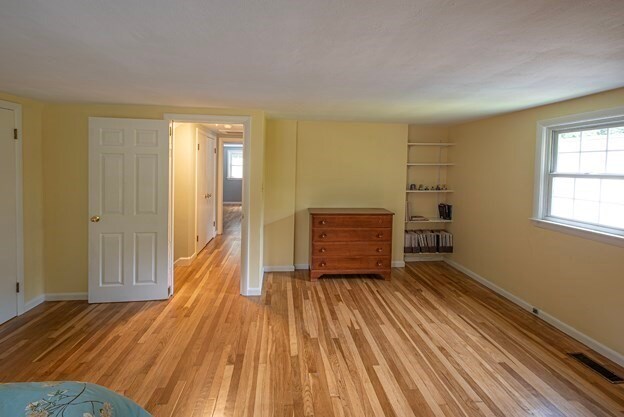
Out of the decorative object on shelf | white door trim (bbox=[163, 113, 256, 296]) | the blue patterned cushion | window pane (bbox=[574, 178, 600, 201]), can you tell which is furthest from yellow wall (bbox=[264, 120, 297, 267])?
the blue patterned cushion

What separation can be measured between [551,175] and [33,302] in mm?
5386

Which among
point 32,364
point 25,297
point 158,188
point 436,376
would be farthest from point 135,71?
point 436,376

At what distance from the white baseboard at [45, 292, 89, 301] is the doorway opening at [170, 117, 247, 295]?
0.92 m

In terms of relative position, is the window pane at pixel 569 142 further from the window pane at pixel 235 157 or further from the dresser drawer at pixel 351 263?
the window pane at pixel 235 157

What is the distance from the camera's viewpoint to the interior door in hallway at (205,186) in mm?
5820

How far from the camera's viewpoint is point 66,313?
361 centimetres

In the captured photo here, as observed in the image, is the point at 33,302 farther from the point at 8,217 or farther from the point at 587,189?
the point at 587,189

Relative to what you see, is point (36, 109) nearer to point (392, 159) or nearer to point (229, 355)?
point (229, 355)

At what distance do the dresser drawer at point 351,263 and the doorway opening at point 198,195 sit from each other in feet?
3.40

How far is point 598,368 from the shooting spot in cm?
271

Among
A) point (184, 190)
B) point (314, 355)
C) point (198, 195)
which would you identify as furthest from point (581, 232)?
point (198, 195)

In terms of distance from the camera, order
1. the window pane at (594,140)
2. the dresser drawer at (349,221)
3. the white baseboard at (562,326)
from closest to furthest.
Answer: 1. the white baseboard at (562,326)
2. the window pane at (594,140)
3. the dresser drawer at (349,221)

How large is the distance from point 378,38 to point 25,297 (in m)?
4.06

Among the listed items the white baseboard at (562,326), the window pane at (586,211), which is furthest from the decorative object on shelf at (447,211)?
the window pane at (586,211)
